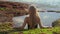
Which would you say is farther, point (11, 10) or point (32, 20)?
point (11, 10)

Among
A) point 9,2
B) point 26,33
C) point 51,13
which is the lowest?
point 26,33

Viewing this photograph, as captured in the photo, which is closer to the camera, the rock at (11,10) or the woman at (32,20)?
the woman at (32,20)

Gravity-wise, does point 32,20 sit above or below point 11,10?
below

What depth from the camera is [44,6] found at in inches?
167

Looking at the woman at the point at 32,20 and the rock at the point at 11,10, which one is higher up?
the rock at the point at 11,10

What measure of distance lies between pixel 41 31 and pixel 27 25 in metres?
0.27

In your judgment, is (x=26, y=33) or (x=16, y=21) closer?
(x=26, y=33)

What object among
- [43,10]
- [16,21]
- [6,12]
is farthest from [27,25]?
[43,10]

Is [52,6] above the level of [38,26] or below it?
above

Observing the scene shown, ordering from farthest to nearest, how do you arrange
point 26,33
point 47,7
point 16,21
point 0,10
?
1. point 47,7
2. point 0,10
3. point 16,21
4. point 26,33

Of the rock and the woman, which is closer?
the woman

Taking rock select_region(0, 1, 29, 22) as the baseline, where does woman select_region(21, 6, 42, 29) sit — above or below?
below

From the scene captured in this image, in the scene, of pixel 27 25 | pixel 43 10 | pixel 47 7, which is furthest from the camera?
pixel 47 7

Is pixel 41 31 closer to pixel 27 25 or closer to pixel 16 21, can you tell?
pixel 27 25
